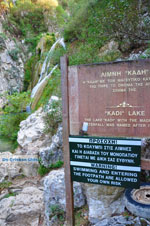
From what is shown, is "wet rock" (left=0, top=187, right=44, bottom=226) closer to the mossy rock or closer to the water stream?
the water stream

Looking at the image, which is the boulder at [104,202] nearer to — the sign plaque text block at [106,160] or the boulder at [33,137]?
the sign plaque text block at [106,160]

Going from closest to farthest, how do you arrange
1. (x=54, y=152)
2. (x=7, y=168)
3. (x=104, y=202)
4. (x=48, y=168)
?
(x=104, y=202), (x=54, y=152), (x=48, y=168), (x=7, y=168)

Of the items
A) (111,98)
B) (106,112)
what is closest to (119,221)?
(106,112)

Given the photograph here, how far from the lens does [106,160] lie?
9.37 ft

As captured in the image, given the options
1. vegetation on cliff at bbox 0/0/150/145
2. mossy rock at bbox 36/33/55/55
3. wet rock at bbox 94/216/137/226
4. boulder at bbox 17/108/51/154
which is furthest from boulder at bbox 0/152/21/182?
mossy rock at bbox 36/33/55/55

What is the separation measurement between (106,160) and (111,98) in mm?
903

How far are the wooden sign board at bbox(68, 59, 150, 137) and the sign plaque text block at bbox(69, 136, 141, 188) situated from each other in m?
0.13

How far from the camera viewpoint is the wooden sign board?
2584mm

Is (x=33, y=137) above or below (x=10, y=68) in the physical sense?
below

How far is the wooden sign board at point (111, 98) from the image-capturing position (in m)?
2.58

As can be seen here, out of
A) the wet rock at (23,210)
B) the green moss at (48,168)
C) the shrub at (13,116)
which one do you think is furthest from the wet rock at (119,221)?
the shrub at (13,116)

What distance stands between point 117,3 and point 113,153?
180 inches

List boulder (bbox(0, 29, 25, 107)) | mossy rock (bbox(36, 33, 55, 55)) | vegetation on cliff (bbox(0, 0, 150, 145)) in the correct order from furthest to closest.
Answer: boulder (bbox(0, 29, 25, 107)) < mossy rock (bbox(36, 33, 55, 55)) < vegetation on cliff (bbox(0, 0, 150, 145))

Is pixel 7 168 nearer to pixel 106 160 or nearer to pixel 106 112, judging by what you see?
pixel 106 160
